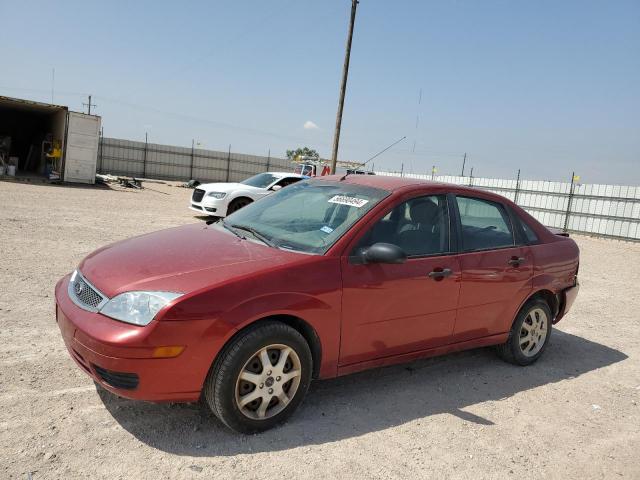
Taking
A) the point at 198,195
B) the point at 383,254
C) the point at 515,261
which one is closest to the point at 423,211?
the point at 383,254

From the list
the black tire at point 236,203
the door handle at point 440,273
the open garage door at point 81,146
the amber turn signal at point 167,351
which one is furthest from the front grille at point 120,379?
the open garage door at point 81,146

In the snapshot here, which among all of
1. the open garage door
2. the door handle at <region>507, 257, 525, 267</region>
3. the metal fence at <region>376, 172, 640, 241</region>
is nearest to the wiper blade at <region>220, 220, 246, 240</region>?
the door handle at <region>507, 257, 525, 267</region>

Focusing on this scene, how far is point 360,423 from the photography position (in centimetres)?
337

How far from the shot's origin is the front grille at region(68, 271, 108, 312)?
9.64ft

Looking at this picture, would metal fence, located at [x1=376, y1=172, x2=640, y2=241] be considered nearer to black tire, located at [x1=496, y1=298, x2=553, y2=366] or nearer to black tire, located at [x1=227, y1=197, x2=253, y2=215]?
black tire, located at [x1=227, y1=197, x2=253, y2=215]

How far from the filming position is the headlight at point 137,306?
107 inches

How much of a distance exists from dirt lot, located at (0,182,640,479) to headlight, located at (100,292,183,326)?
2.38ft

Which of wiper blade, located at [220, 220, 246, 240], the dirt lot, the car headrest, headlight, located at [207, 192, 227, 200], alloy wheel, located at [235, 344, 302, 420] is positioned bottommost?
the dirt lot

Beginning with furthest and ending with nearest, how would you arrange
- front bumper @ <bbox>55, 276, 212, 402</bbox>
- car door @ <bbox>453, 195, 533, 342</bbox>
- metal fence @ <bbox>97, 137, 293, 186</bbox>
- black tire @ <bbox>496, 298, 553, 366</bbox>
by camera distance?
1. metal fence @ <bbox>97, 137, 293, 186</bbox>
2. black tire @ <bbox>496, 298, 553, 366</bbox>
3. car door @ <bbox>453, 195, 533, 342</bbox>
4. front bumper @ <bbox>55, 276, 212, 402</bbox>

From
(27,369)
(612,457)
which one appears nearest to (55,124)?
(27,369)

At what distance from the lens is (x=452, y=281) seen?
3896mm

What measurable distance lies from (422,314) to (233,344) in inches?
59.2

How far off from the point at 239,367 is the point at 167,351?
1.38ft

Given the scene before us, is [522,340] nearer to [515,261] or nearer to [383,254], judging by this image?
[515,261]
